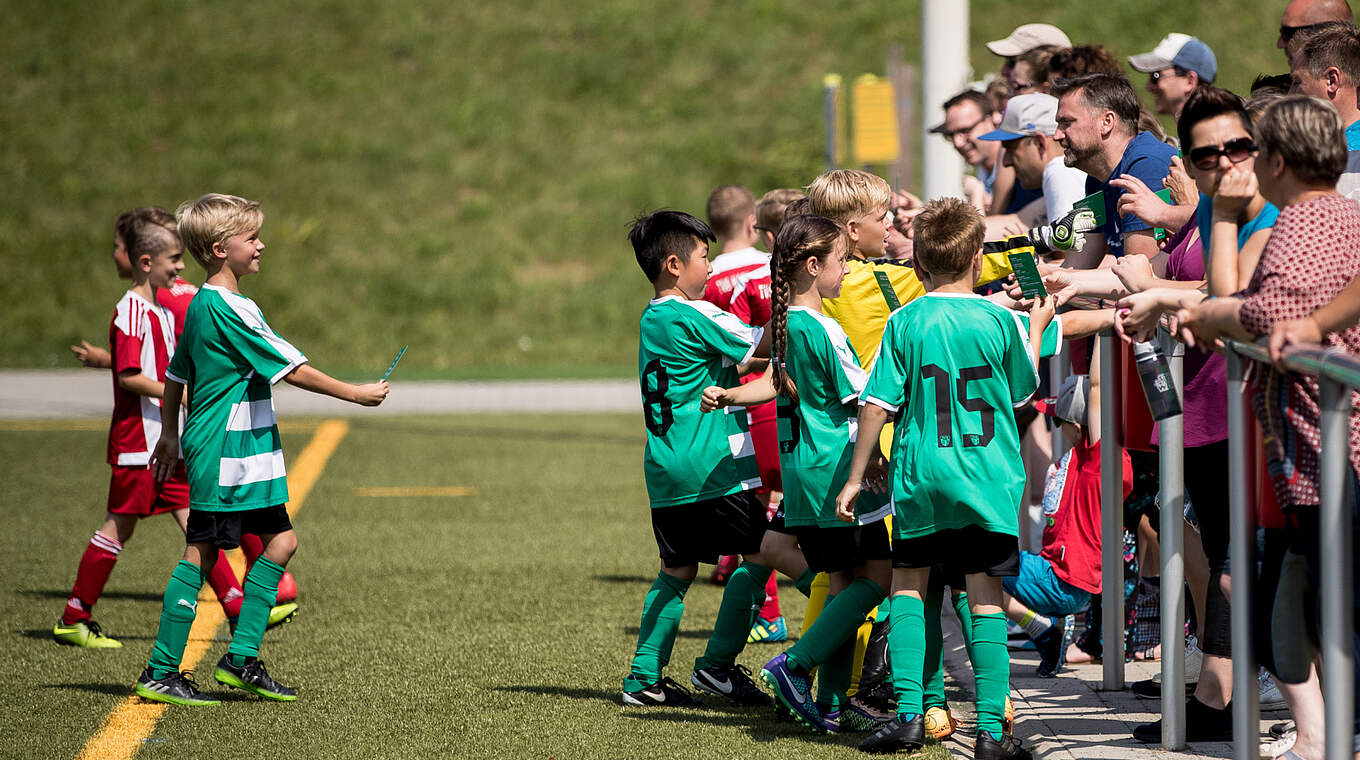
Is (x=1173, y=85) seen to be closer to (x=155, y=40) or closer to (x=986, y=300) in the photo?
(x=986, y=300)

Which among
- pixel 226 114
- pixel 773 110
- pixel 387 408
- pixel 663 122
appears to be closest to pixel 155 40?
pixel 226 114

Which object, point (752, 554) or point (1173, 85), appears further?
point (1173, 85)

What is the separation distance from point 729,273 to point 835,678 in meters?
2.20

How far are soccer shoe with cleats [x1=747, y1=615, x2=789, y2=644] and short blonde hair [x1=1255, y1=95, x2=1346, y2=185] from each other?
3.84 m

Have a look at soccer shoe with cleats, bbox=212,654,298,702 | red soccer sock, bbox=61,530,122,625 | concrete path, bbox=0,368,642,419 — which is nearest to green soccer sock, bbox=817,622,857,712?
soccer shoe with cleats, bbox=212,654,298,702

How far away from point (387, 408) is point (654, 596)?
1265cm

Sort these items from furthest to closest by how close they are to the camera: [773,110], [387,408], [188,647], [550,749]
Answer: [773,110] → [387,408] → [188,647] → [550,749]

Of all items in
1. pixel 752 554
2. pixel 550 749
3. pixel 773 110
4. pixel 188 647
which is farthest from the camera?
pixel 773 110

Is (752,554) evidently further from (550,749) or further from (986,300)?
(986,300)

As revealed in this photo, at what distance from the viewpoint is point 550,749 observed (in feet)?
16.0

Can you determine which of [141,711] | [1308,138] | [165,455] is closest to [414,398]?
→ [165,455]

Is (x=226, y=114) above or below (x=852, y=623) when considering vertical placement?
above

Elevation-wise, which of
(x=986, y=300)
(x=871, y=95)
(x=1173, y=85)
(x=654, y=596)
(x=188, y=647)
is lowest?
(x=188, y=647)

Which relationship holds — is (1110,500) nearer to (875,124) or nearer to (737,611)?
(737,611)
